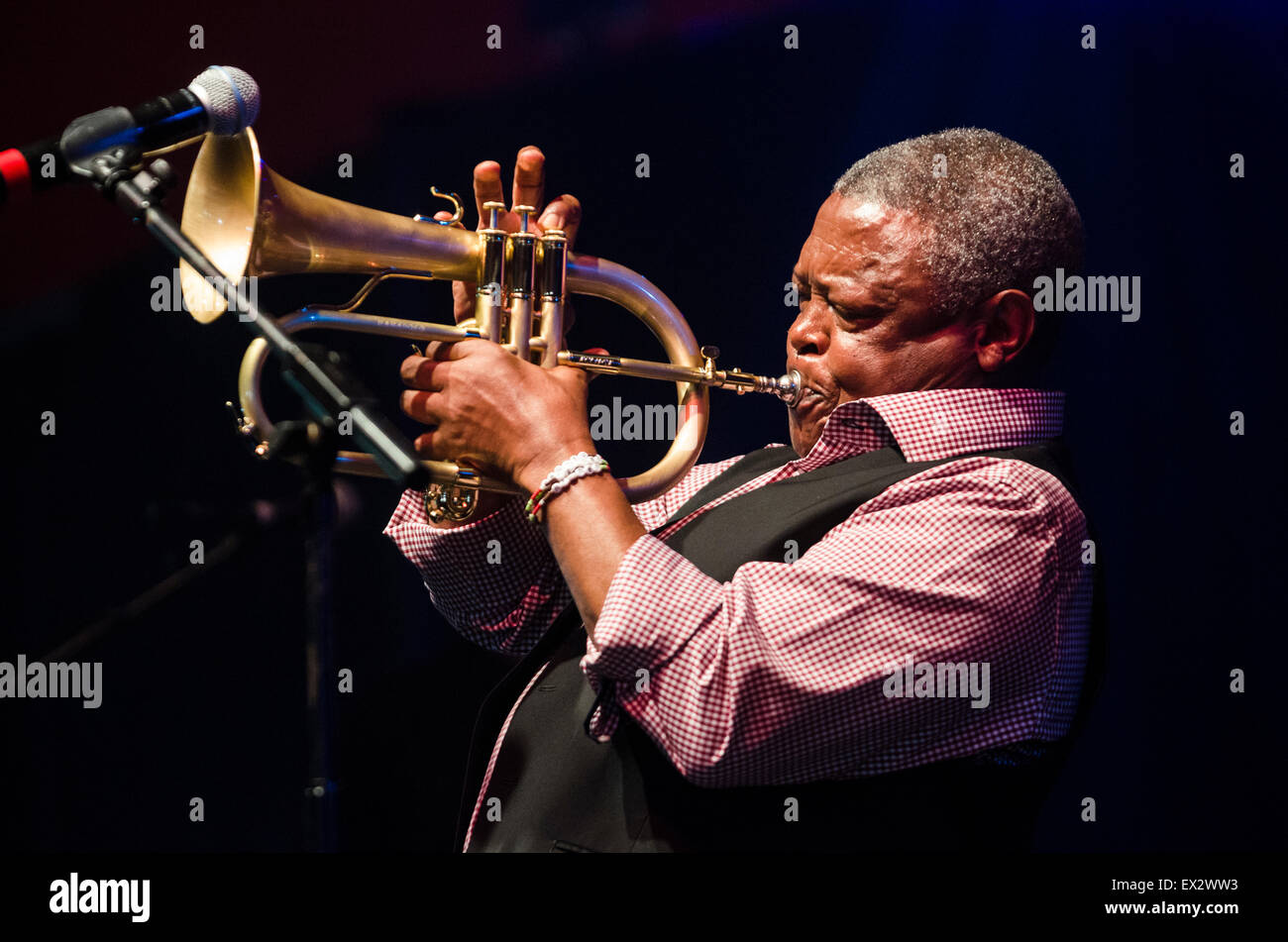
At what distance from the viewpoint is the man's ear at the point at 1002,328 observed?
6.90 feet

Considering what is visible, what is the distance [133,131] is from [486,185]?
730mm

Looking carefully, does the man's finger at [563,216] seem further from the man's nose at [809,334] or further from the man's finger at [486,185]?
the man's nose at [809,334]

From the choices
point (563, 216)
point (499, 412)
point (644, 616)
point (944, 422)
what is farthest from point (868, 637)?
point (563, 216)

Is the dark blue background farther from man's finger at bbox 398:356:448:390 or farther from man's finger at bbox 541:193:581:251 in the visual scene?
man's finger at bbox 398:356:448:390

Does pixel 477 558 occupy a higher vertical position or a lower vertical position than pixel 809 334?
lower

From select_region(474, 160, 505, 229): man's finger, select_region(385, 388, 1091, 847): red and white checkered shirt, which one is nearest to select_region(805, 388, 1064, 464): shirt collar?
select_region(385, 388, 1091, 847): red and white checkered shirt

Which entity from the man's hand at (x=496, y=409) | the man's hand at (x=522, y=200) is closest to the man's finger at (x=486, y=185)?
the man's hand at (x=522, y=200)

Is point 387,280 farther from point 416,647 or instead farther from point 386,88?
point 416,647

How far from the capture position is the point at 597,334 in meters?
2.83

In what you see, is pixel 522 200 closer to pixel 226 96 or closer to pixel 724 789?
pixel 226 96

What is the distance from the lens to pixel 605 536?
5.60ft

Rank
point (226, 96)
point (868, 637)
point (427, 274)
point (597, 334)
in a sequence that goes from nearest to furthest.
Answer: point (226, 96) < point (868, 637) < point (427, 274) < point (597, 334)

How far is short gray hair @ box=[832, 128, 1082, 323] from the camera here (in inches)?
81.7
